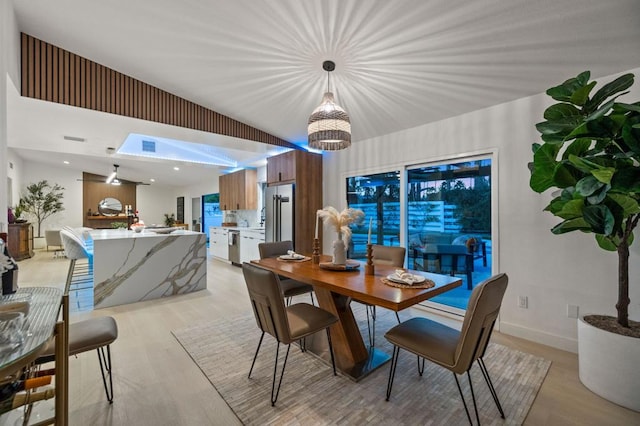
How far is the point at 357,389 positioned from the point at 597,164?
219cm

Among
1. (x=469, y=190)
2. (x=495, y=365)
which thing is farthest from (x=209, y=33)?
(x=495, y=365)

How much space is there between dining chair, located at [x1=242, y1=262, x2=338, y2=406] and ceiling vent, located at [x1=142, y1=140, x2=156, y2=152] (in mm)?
5167

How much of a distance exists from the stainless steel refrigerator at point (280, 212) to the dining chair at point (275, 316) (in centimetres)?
264

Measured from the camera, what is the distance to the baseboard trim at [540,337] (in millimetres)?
2523

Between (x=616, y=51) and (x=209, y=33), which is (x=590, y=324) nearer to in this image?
(x=616, y=51)

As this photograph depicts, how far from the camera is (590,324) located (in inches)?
79.7

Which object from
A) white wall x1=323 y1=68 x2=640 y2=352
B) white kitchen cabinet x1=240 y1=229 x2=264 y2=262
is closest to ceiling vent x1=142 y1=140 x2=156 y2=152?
white kitchen cabinet x1=240 y1=229 x2=264 y2=262

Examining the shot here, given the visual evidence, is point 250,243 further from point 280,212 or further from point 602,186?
point 602,186

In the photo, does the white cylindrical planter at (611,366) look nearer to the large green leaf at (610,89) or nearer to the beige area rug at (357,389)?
the beige area rug at (357,389)

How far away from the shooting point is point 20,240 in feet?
21.2

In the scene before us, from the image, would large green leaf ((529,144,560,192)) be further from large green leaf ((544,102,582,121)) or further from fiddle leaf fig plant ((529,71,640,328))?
large green leaf ((544,102,582,121))

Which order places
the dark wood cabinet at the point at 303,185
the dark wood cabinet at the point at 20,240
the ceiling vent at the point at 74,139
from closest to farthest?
the ceiling vent at the point at 74,139 → the dark wood cabinet at the point at 303,185 → the dark wood cabinet at the point at 20,240

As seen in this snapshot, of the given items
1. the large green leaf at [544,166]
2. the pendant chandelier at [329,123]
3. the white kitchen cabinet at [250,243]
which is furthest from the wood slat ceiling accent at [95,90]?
the large green leaf at [544,166]

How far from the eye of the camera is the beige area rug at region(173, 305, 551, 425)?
1.72 m
